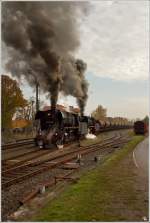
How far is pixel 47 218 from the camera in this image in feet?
24.1

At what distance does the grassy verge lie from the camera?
7496mm

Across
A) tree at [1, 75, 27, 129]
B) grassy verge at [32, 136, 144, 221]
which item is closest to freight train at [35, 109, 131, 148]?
tree at [1, 75, 27, 129]

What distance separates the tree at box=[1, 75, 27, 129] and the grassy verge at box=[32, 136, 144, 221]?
21081mm

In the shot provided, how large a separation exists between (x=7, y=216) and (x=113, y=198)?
3.09 meters

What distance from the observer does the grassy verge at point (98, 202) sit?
24.6 ft

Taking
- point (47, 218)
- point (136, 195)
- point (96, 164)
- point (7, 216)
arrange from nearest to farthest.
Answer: point (47, 218) → point (7, 216) → point (136, 195) → point (96, 164)

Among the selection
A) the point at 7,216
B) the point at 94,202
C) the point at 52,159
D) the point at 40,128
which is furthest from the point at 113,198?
the point at 40,128

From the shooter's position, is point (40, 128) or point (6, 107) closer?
point (40, 128)

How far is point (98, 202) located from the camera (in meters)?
8.62

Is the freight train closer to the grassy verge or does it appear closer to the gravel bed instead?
the gravel bed

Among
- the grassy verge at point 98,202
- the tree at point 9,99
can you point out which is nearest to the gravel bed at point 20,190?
the grassy verge at point 98,202

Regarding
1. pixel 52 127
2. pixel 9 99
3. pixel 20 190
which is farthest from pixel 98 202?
pixel 9 99

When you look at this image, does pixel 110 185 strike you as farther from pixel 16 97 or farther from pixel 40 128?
pixel 16 97

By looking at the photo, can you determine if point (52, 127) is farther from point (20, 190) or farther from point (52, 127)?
point (20, 190)
